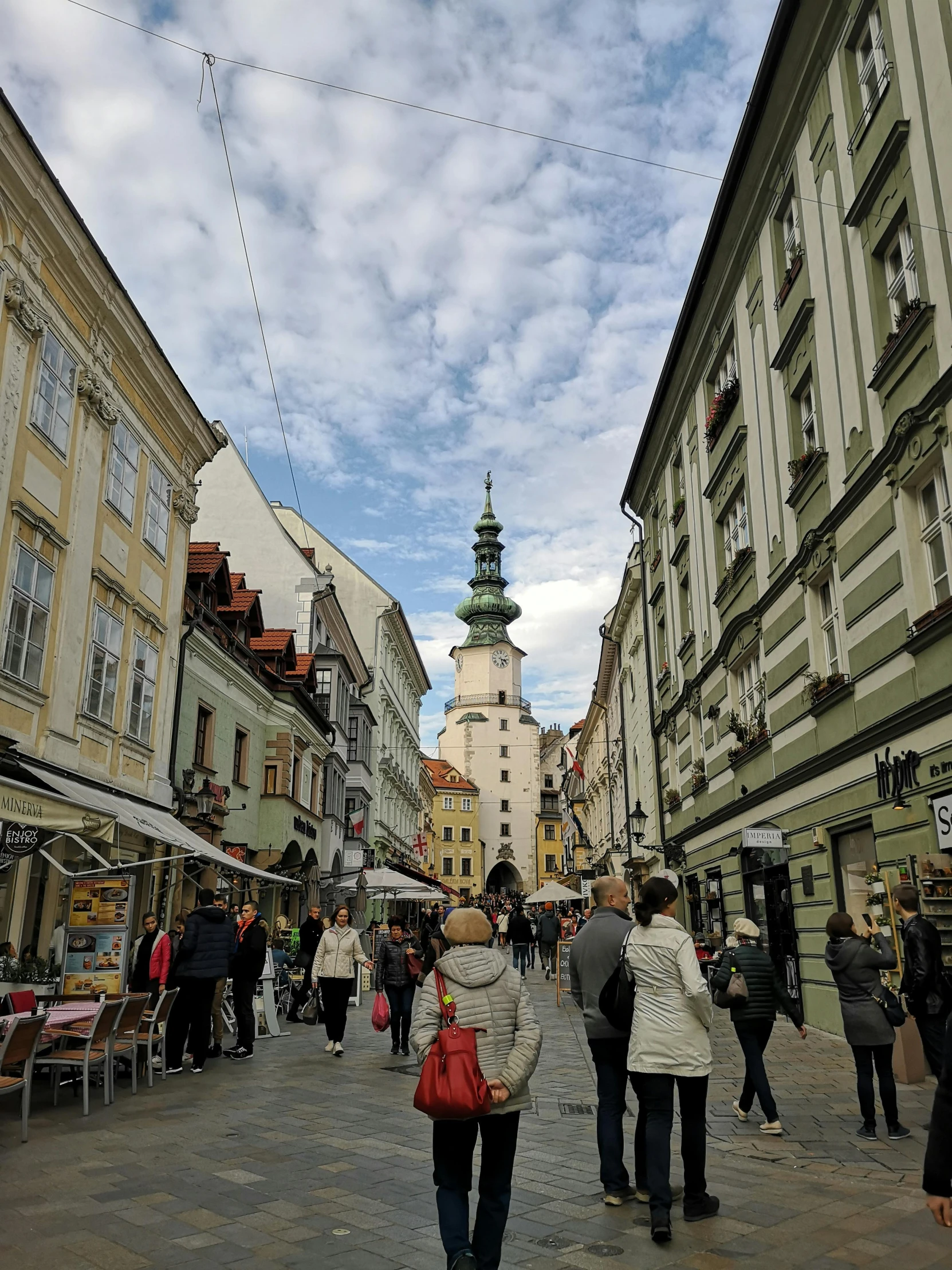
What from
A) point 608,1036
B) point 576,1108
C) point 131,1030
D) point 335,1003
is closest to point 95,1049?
point 131,1030

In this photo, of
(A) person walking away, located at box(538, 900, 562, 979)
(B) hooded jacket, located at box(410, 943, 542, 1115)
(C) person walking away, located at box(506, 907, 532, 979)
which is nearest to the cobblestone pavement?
(B) hooded jacket, located at box(410, 943, 542, 1115)

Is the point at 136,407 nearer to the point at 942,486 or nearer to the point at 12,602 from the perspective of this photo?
the point at 12,602

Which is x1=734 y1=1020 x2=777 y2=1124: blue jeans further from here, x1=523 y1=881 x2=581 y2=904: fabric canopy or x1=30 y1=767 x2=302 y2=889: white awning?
x1=523 y1=881 x2=581 y2=904: fabric canopy

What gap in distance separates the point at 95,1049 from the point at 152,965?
2466 mm

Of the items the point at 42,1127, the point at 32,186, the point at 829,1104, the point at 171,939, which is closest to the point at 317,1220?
the point at 42,1127

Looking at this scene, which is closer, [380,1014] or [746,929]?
[746,929]

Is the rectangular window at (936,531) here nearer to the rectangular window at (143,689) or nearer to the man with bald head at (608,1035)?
the man with bald head at (608,1035)

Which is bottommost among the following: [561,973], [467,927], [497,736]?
[561,973]

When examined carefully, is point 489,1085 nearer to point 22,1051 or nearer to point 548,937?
point 22,1051

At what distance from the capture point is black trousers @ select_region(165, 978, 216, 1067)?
1177cm

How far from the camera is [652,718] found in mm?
29828

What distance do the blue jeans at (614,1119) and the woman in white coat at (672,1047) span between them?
0.61ft

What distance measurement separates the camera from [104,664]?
56.3 feet

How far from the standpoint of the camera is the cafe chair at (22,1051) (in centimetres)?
717
